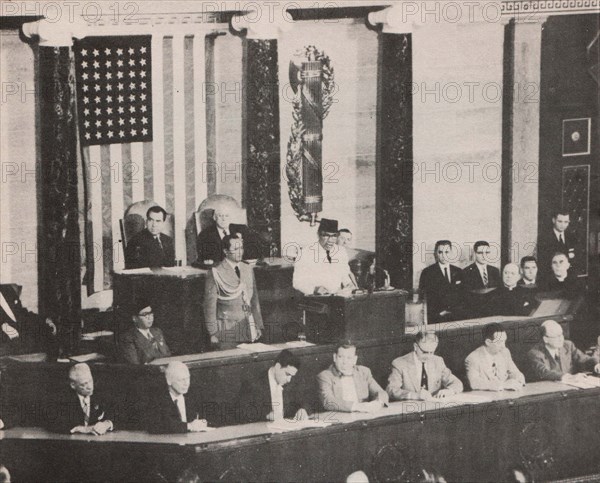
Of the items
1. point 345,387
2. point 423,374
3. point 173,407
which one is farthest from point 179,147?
point 423,374

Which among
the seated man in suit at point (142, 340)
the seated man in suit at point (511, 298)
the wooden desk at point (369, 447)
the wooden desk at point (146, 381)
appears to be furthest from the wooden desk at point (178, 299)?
the seated man in suit at point (511, 298)

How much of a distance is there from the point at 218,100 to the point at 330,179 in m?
1.42

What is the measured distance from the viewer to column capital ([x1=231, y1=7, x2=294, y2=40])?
10.3 m

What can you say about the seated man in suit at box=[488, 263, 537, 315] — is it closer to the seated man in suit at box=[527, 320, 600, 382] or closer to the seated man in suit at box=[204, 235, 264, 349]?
the seated man in suit at box=[527, 320, 600, 382]

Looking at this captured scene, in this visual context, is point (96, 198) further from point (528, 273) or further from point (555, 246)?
point (555, 246)

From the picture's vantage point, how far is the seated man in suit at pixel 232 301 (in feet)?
33.9

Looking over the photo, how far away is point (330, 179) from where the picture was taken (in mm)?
10914

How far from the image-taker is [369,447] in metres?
10.1

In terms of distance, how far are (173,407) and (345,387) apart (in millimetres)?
1697

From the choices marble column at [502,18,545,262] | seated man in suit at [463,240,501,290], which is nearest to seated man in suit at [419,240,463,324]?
seated man in suit at [463,240,501,290]

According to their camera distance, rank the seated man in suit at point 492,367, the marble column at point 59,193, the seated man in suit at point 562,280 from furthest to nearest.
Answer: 1. the seated man in suit at point 562,280
2. the seated man in suit at point 492,367
3. the marble column at point 59,193

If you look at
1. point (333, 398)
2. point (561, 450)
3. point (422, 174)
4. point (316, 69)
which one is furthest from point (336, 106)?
point (561, 450)

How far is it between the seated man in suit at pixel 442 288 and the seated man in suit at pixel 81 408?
3.56 metres

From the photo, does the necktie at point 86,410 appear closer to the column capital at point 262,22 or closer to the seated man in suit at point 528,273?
the column capital at point 262,22
